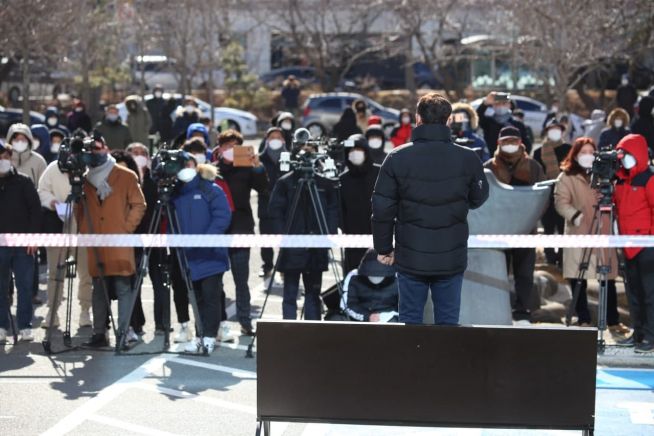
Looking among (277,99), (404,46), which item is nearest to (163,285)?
(404,46)

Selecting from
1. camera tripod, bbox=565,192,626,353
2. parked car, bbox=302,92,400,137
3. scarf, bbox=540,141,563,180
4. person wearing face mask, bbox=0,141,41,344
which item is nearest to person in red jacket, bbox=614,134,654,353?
camera tripod, bbox=565,192,626,353

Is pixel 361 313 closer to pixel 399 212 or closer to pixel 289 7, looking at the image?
pixel 399 212

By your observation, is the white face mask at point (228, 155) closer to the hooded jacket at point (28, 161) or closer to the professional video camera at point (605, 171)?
the hooded jacket at point (28, 161)

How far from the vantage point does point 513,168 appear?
12398 millimetres

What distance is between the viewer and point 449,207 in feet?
26.1

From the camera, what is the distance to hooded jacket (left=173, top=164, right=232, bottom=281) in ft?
35.9

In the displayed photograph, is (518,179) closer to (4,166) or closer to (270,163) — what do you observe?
(270,163)

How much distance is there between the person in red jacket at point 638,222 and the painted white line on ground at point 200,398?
3688mm

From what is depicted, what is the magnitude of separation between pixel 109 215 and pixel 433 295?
3.97 meters

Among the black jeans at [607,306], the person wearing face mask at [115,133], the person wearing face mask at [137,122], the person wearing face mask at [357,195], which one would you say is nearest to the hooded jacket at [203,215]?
the person wearing face mask at [357,195]

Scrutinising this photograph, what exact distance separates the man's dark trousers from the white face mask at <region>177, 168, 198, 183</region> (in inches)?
126

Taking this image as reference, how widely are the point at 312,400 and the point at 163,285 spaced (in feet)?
15.3

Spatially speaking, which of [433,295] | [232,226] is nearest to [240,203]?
[232,226]

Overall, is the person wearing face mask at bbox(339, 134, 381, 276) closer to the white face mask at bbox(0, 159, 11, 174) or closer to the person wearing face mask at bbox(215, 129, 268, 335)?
the person wearing face mask at bbox(215, 129, 268, 335)
